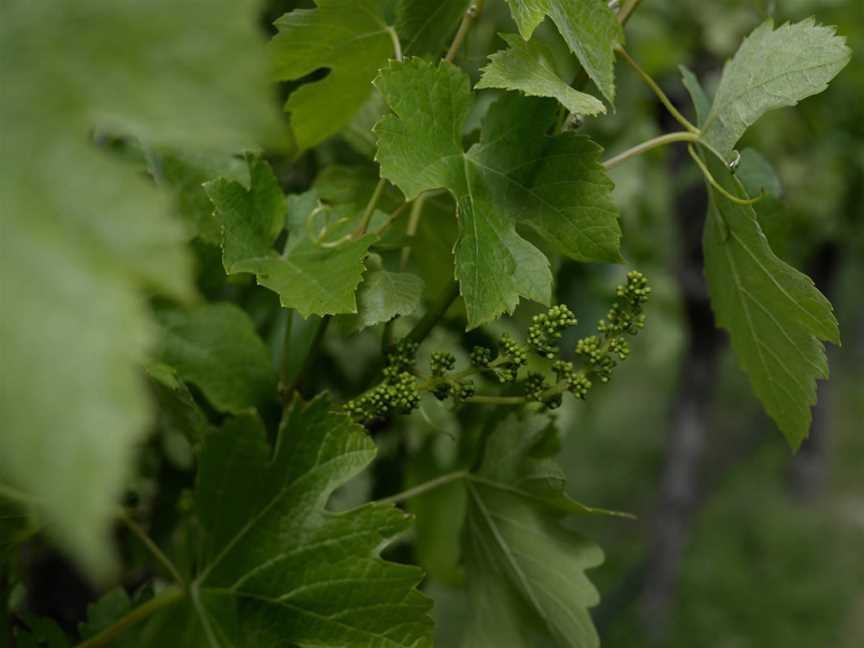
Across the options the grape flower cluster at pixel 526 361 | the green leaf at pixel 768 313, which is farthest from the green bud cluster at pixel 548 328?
the green leaf at pixel 768 313

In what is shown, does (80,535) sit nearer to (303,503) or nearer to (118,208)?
(118,208)

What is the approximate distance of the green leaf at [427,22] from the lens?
46 centimetres

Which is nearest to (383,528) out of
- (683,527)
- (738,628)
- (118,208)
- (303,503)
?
(303,503)

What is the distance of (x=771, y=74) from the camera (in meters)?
0.47

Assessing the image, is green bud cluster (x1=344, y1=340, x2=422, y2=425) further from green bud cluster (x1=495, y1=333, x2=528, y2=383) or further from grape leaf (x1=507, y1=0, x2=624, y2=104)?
grape leaf (x1=507, y1=0, x2=624, y2=104)

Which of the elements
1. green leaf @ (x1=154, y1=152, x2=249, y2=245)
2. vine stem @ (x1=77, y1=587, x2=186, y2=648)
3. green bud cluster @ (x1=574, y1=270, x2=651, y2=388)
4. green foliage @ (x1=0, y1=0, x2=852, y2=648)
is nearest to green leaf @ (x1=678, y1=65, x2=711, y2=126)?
green foliage @ (x1=0, y1=0, x2=852, y2=648)

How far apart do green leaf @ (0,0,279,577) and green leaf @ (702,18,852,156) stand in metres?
0.30

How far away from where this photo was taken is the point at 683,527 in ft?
7.54

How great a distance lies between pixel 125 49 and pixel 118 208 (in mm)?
42

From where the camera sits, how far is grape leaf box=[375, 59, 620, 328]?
1.33 feet

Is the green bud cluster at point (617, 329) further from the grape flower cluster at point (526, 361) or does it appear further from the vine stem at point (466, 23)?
the vine stem at point (466, 23)

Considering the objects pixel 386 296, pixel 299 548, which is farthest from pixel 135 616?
pixel 386 296

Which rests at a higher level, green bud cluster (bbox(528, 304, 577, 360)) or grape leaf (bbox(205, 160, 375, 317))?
grape leaf (bbox(205, 160, 375, 317))

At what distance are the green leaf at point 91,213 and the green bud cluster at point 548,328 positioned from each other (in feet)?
0.73
